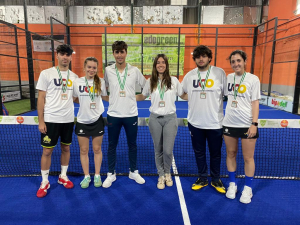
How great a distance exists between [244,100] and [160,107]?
44.6 inches

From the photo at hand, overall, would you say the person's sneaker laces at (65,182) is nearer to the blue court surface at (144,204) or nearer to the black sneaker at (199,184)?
the blue court surface at (144,204)

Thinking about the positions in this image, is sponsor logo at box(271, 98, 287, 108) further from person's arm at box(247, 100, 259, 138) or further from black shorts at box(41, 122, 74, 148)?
black shorts at box(41, 122, 74, 148)

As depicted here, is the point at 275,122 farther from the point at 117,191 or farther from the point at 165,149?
the point at 117,191

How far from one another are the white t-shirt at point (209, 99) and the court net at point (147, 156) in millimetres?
456

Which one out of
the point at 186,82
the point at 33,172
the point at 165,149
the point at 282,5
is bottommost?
the point at 33,172

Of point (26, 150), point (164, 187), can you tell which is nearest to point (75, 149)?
point (26, 150)

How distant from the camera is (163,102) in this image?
295 cm

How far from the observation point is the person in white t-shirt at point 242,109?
2615mm

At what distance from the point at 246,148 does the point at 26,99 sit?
14.6 meters

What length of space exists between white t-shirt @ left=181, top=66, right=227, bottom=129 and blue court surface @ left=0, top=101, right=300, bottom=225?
1.08 m

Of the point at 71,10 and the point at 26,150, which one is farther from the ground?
the point at 71,10

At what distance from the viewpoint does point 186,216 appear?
253 centimetres

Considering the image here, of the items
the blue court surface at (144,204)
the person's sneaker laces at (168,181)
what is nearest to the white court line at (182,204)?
the blue court surface at (144,204)

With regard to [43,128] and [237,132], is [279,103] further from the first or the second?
[43,128]
